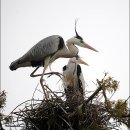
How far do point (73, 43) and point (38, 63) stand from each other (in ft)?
2.85

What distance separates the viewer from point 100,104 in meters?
4.35

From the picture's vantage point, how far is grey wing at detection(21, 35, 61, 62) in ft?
19.8

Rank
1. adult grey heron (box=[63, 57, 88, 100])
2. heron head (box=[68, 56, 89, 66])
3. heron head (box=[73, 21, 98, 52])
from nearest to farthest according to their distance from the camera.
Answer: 1. adult grey heron (box=[63, 57, 88, 100])
2. heron head (box=[73, 21, 98, 52])
3. heron head (box=[68, 56, 89, 66])

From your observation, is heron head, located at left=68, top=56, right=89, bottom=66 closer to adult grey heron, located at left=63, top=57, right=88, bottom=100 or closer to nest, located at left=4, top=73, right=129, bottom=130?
adult grey heron, located at left=63, top=57, right=88, bottom=100

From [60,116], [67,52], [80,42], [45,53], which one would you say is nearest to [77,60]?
[80,42]

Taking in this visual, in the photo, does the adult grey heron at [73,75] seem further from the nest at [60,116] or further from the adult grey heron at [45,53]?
the nest at [60,116]

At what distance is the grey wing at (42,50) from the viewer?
19.8 ft

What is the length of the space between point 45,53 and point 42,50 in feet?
0.26

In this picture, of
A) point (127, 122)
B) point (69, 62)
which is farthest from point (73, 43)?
point (127, 122)

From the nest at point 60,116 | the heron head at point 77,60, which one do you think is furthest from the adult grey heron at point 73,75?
the nest at point 60,116

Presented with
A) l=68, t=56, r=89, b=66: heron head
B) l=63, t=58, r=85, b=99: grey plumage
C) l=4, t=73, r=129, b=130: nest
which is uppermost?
l=68, t=56, r=89, b=66: heron head

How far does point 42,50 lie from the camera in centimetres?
612

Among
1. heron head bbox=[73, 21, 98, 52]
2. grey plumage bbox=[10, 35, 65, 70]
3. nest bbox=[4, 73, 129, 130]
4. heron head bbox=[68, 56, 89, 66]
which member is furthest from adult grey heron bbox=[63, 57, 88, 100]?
nest bbox=[4, 73, 129, 130]

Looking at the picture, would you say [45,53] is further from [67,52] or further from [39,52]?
[67,52]
